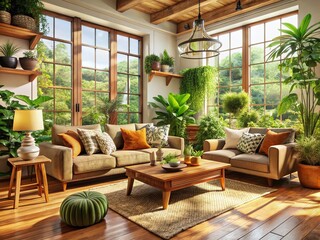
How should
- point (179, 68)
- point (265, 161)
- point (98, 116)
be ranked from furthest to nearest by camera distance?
point (179, 68) → point (98, 116) → point (265, 161)

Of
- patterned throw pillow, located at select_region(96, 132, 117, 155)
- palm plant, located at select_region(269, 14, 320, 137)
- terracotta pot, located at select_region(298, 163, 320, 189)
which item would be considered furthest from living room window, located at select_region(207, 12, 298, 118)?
patterned throw pillow, located at select_region(96, 132, 117, 155)

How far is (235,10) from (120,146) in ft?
12.4

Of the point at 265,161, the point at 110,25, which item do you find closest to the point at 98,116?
the point at 110,25

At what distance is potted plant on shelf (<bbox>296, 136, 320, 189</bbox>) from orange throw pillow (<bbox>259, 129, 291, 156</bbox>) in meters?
0.30

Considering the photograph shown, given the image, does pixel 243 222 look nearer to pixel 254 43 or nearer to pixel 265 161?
pixel 265 161

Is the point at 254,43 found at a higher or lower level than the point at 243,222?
higher

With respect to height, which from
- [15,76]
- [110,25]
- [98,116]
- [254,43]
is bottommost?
[98,116]

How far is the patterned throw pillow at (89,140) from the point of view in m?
3.76

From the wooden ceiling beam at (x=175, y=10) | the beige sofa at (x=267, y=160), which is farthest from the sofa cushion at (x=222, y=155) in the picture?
the wooden ceiling beam at (x=175, y=10)

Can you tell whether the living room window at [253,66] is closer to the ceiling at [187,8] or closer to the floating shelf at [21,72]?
the ceiling at [187,8]

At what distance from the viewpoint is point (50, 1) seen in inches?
176

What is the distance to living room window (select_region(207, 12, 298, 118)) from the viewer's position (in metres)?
5.23

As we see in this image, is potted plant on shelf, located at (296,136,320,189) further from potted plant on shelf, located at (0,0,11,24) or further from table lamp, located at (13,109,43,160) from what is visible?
potted plant on shelf, located at (0,0,11,24)

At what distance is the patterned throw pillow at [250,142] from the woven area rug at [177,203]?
626 mm
